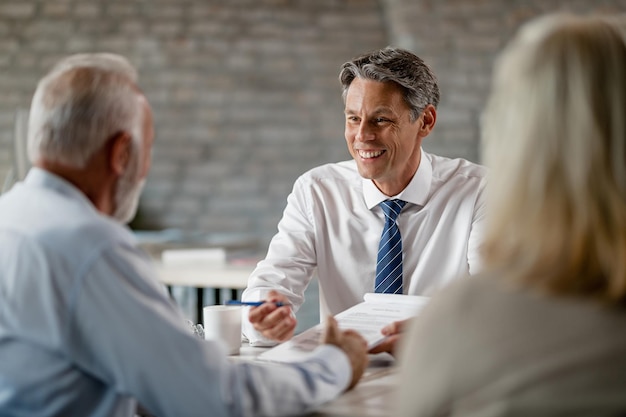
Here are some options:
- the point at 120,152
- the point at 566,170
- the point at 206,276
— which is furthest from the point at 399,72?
the point at 206,276

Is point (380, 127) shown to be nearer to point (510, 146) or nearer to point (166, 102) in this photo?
point (510, 146)

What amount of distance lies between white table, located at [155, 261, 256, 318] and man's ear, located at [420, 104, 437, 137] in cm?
155

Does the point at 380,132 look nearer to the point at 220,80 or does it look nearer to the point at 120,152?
the point at 120,152

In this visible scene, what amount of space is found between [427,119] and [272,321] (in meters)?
0.92

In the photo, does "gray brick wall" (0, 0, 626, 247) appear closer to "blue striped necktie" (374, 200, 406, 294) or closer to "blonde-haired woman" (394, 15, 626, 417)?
"blue striped necktie" (374, 200, 406, 294)

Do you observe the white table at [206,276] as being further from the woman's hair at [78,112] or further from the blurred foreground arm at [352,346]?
the woman's hair at [78,112]

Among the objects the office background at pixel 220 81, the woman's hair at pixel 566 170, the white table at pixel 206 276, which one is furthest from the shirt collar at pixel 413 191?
the office background at pixel 220 81

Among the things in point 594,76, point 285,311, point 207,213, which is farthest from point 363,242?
point 207,213

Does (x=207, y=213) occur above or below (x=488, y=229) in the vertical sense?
below

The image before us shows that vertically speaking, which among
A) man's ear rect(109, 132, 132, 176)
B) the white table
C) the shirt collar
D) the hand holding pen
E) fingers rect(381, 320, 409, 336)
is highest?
man's ear rect(109, 132, 132, 176)

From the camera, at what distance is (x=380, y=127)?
2.22 meters

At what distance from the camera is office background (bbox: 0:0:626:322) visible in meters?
4.82

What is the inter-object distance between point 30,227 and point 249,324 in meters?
0.70

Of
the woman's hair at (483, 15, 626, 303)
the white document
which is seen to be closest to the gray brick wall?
the white document
